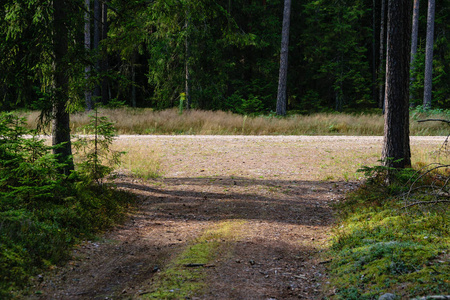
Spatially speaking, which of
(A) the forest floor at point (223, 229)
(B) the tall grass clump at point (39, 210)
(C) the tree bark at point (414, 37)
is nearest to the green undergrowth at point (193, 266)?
(A) the forest floor at point (223, 229)

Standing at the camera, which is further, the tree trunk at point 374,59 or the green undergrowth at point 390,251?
the tree trunk at point 374,59

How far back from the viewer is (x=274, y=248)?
6305mm

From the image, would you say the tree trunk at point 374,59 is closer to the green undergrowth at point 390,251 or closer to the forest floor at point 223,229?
the forest floor at point 223,229

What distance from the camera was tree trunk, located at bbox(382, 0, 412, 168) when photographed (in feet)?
28.6

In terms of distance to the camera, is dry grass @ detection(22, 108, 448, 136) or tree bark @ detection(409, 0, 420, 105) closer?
dry grass @ detection(22, 108, 448, 136)

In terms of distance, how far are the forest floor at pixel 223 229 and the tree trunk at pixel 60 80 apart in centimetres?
225

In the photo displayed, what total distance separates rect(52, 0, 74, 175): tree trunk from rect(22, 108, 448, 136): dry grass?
388 inches

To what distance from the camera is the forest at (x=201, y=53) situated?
7.73 metres

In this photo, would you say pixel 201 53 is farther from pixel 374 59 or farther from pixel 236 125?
pixel 374 59

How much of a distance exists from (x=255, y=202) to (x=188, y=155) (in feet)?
15.9

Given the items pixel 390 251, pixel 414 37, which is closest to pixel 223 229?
pixel 390 251

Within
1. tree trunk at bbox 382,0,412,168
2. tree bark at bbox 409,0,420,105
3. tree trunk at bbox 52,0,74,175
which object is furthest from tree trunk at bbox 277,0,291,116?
tree trunk at bbox 52,0,74,175

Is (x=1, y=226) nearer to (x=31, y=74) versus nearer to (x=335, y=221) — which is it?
(x=31, y=74)

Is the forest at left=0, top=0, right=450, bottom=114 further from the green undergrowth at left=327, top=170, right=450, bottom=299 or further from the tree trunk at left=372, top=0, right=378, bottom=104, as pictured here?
the green undergrowth at left=327, top=170, right=450, bottom=299
